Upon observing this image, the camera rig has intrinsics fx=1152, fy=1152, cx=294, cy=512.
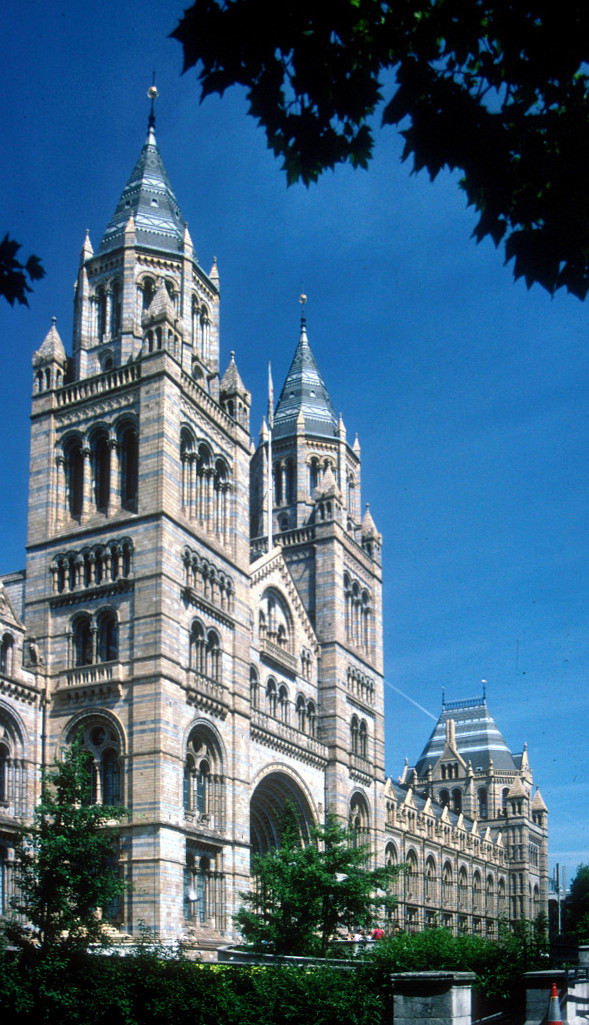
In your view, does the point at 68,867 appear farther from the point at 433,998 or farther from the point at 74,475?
the point at 74,475

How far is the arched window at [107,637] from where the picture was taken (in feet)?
120

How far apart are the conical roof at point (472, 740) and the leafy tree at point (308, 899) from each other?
6706 cm

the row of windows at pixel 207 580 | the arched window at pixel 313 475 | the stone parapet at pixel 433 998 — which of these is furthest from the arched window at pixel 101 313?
the stone parapet at pixel 433 998

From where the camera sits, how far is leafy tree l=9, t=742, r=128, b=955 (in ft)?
90.0

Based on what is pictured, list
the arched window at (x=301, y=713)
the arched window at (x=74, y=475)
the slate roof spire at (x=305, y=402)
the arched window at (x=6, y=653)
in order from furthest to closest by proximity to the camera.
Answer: the slate roof spire at (x=305, y=402)
the arched window at (x=301, y=713)
the arched window at (x=74, y=475)
the arched window at (x=6, y=653)

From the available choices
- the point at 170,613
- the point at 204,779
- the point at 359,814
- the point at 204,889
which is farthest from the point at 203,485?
the point at 359,814

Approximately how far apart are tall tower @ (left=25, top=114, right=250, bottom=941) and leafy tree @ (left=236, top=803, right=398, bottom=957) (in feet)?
7.47

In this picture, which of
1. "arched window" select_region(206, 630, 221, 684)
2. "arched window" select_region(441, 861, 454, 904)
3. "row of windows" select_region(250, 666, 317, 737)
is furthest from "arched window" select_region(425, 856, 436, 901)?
"arched window" select_region(206, 630, 221, 684)

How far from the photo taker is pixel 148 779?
3406cm

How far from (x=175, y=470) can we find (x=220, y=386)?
701cm

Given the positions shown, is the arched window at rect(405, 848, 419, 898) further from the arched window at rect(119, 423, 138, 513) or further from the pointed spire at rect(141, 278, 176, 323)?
the pointed spire at rect(141, 278, 176, 323)

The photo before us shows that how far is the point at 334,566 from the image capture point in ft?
170

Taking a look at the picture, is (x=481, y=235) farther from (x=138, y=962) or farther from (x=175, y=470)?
(x=175, y=470)

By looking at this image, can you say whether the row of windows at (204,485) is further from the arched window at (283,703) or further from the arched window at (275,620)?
the arched window at (283,703)
